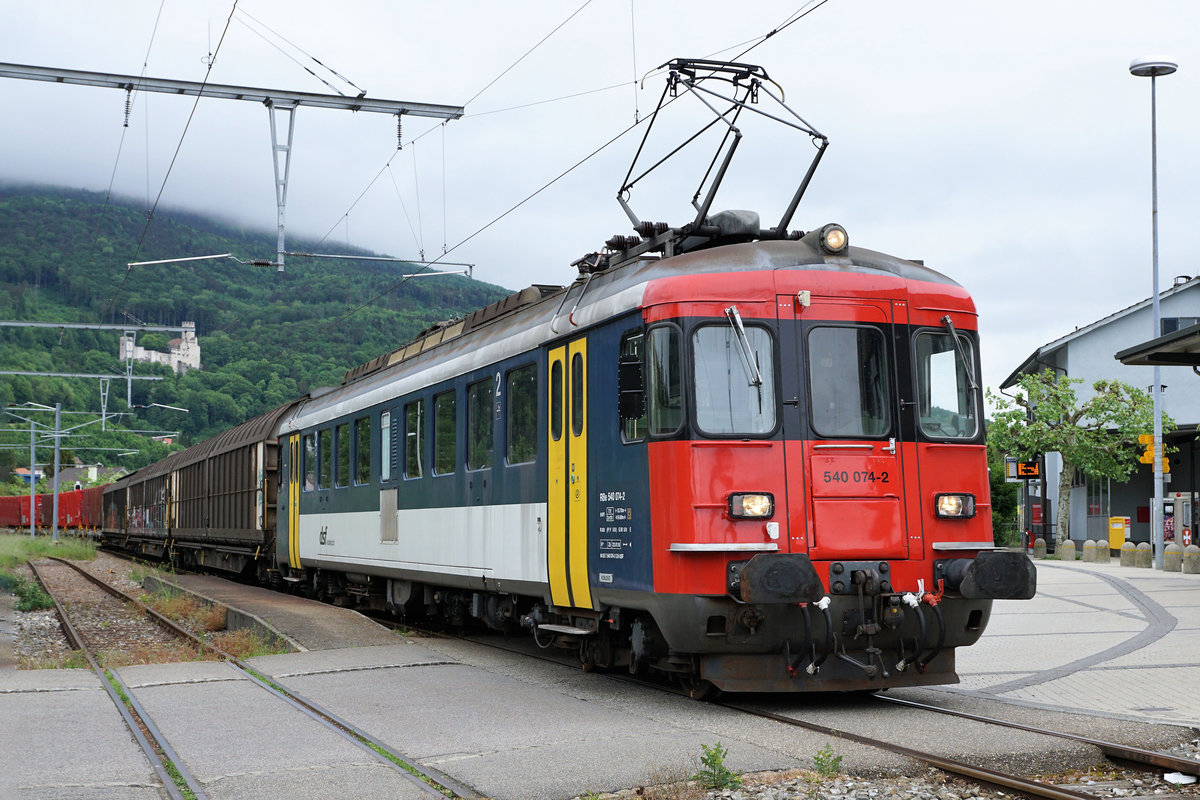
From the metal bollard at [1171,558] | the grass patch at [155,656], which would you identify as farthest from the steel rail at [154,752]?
the metal bollard at [1171,558]

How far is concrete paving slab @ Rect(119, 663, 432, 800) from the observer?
6379 mm

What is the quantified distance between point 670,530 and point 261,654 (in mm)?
6209

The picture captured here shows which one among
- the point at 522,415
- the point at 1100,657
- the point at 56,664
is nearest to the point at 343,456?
the point at 56,664

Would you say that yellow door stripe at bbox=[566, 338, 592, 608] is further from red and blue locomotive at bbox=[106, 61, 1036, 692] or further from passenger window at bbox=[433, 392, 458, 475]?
passenger window at bbox=[433, 392, 458, 475]

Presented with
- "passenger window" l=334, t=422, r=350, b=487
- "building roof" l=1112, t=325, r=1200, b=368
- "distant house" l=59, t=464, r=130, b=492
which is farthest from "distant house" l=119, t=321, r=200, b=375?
"distant house" l=59, t=464, r=130, b=492

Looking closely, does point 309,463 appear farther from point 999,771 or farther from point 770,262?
point 999,771

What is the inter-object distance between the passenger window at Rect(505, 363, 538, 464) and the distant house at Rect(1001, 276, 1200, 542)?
30104mm

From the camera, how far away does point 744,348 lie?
8.51 metres

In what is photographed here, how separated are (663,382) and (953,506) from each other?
215 centimetres

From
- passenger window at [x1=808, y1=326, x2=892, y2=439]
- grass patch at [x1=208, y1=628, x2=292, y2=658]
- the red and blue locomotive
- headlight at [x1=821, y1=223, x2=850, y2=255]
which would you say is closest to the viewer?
the red and blue locomotive

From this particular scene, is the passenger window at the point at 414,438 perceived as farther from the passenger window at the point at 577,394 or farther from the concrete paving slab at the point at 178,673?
the passenger window at the point at 577,394

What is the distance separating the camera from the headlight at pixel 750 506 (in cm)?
819

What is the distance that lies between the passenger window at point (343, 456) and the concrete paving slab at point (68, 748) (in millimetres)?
6346

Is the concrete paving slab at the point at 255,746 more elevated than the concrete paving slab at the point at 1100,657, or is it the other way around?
the concrete paving slab at the point at 255,746
